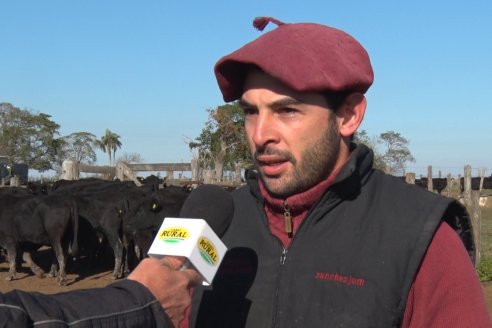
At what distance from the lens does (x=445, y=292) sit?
5.68ft

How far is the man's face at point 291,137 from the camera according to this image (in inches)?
77.5

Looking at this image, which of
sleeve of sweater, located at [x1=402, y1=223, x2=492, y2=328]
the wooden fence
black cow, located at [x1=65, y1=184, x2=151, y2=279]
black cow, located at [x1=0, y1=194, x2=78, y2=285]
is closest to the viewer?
sleeve of sweater, located at [x1=402, y1=223, x2=492, y2=328]

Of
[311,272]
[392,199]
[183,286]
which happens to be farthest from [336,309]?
[183,286]

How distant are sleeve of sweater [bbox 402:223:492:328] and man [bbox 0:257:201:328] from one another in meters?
0.65

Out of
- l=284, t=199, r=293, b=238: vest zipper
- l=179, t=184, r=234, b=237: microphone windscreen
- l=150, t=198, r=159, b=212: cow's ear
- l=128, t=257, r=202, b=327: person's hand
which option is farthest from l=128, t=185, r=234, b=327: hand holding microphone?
l=150, t=198, r=159, b=212: cow's ear

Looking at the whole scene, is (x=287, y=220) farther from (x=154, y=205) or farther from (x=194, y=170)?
(x=194, y=170)

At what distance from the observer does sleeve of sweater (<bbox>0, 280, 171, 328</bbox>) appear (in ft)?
4.07

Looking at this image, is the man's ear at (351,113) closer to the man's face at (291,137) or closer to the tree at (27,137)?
the man's face at (291,137)

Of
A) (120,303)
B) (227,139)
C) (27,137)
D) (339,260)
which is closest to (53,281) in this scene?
(339,260)

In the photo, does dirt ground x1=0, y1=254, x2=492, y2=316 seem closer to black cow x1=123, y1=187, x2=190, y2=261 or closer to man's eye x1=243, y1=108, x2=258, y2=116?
black cow x1=123, y1=187, x2=190, y2=261

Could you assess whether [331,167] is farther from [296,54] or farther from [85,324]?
[85,324]

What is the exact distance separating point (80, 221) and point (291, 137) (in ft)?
43.3

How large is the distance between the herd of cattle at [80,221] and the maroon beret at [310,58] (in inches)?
423

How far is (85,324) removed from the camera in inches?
50.8
